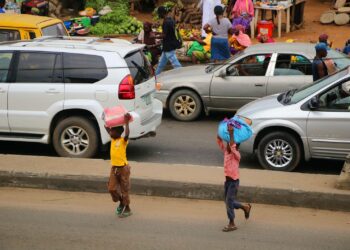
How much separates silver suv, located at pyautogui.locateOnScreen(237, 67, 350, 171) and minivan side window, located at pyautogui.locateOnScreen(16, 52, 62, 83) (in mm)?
2848

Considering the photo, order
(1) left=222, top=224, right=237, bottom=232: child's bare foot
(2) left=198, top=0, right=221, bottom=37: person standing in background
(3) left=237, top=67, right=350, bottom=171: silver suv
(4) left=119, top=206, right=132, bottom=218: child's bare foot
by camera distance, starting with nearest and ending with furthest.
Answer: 1. (1) left=222, top=224, right=237, bottom=232: child's bare foot
2. (4) left=119, top=206, right=132, bottom=218: child's bare foot
3. (3) left=237, top=67, right=350, bottom=171: silver suv
4. (2) left=198, top=0, right=221, bottom=37: person standing in background

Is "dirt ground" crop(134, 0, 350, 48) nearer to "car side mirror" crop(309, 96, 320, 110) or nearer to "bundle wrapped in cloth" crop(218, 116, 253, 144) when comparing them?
"car side mirror" crop(309, 96, 320, 110)

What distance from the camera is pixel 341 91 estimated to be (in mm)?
8812

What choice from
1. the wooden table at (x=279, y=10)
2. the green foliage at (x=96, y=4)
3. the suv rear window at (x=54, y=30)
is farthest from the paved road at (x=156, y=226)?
the green foliage at (x=96, y=4)

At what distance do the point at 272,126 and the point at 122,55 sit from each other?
2.35 meters

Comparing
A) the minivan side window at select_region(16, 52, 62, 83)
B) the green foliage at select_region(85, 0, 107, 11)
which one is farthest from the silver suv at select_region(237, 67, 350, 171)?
the green foliage at select_region(85, 0, 107, 11)

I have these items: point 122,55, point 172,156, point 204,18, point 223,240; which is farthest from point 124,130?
point 204,18

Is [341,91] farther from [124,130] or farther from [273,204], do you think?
[124,130]

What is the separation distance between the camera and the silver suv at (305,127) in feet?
28.2

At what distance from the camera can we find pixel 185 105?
1214 centimetres

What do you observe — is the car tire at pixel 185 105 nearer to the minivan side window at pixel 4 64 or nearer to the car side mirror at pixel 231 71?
the car side mirror at pixel 231 71

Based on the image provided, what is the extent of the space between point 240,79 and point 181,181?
4.30 metres

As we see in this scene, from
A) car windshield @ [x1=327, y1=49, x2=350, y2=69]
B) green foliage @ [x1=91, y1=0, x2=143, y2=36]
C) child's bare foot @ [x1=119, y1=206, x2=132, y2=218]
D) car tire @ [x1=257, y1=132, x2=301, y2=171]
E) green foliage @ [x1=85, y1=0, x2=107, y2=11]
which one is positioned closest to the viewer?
child's bare foot @ [x1=119, y1=206, x2=132, y2=218]

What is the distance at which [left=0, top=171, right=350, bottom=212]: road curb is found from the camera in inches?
290
